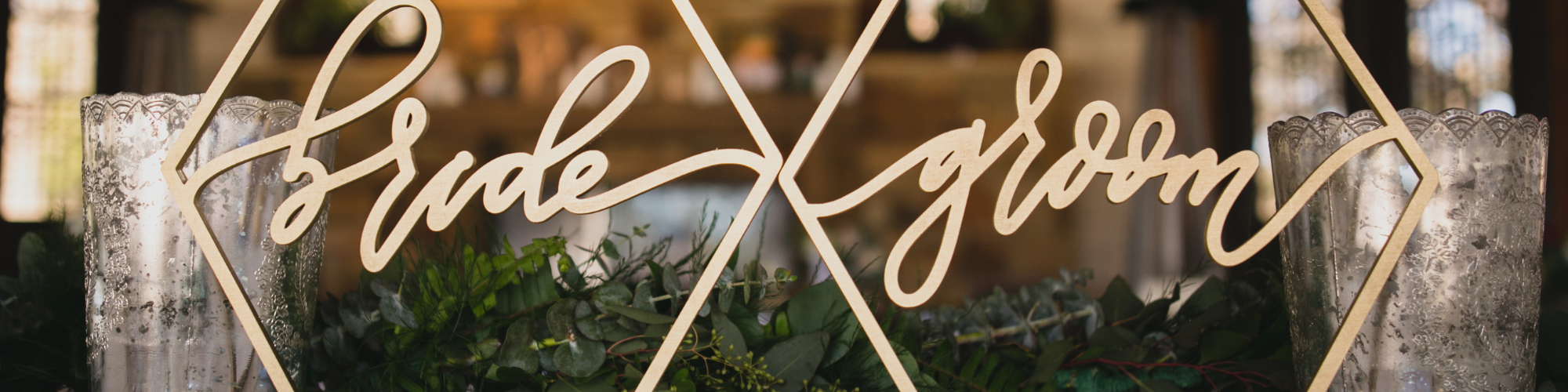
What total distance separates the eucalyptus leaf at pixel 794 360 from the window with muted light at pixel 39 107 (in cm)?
285

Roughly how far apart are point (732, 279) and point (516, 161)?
0.41 ft

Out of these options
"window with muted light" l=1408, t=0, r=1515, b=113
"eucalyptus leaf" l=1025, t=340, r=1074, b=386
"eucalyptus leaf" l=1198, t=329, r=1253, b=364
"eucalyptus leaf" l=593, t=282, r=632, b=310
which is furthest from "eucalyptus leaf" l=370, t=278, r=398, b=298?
"window with muted light" l=1408, t=0, r=1515, b=113

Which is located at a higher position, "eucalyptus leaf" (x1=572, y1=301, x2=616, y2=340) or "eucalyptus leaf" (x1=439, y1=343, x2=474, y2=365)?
"eucalyptus leaf" (x1=572, y1=301, x2=616, y2=340)

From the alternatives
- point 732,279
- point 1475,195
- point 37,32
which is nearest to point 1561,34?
point 1475,195

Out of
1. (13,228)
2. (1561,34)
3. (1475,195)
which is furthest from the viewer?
(1561,34)

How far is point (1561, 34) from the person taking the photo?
2.11m

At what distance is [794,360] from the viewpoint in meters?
0.42

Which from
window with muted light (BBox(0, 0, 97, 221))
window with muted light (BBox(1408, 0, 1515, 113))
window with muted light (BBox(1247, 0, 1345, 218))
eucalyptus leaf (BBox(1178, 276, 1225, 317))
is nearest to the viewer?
eucalyptus leaf (BBox(1178, 276, 1225, 317))

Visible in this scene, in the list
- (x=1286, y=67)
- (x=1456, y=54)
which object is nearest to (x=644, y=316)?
(x=1456, y=54)

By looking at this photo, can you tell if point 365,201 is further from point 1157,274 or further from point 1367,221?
point 1367,221

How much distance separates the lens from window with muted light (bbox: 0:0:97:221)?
2422 millimetres

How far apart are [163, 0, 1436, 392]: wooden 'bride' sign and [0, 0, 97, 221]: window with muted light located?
2.72m

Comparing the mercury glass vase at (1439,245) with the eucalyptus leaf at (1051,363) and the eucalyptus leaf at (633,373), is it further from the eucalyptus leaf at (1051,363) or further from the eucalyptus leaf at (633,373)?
the eucalyptus leaf at (633,373)

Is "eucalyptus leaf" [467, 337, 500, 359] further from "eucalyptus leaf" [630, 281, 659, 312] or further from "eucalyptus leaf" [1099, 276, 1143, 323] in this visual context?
"eucalyptus leaf" [1099, 276, 1143, 323]
